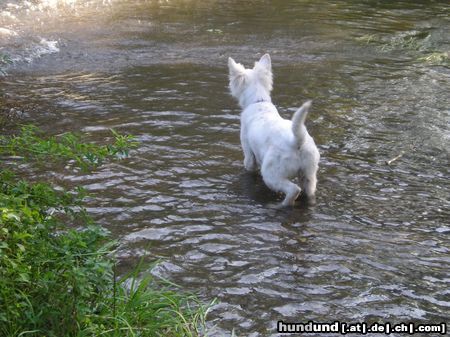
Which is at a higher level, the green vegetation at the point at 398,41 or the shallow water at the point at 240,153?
the green vegetation at the point at 398,41

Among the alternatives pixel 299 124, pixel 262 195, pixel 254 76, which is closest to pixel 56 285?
pixel 299 124

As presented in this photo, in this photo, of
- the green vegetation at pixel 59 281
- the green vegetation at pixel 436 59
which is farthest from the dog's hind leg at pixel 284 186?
the green vegetation at pixel 436 59

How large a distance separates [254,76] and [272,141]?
1316 millimetres

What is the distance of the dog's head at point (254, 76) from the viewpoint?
6.91 m

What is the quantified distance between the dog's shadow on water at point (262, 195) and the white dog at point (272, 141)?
9cm

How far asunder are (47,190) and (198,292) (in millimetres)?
1410

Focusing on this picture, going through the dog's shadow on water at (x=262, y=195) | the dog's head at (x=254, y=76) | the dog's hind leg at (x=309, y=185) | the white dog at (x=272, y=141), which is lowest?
the dog's shadow on water at (x=262, y=195)

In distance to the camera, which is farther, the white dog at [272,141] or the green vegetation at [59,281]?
the white dog at [272,141]

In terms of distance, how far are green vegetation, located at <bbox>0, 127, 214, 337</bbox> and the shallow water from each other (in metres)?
0.56

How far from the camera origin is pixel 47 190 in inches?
146

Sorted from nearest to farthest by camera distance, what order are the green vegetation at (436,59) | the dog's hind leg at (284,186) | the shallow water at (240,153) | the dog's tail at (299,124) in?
the shallow water at (240,153) < the dog's tail at (299,124) < the dog's hind leg at (284,186) < the green vegetation at (436,59)

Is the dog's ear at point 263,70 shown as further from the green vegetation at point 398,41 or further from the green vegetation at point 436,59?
the green vegetation at point 398,41

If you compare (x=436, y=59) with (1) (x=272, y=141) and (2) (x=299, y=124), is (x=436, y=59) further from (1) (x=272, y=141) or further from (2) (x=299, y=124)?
(2) (x=299, y=124)

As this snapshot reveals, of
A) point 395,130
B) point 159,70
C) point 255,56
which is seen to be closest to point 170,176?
point 395,130
